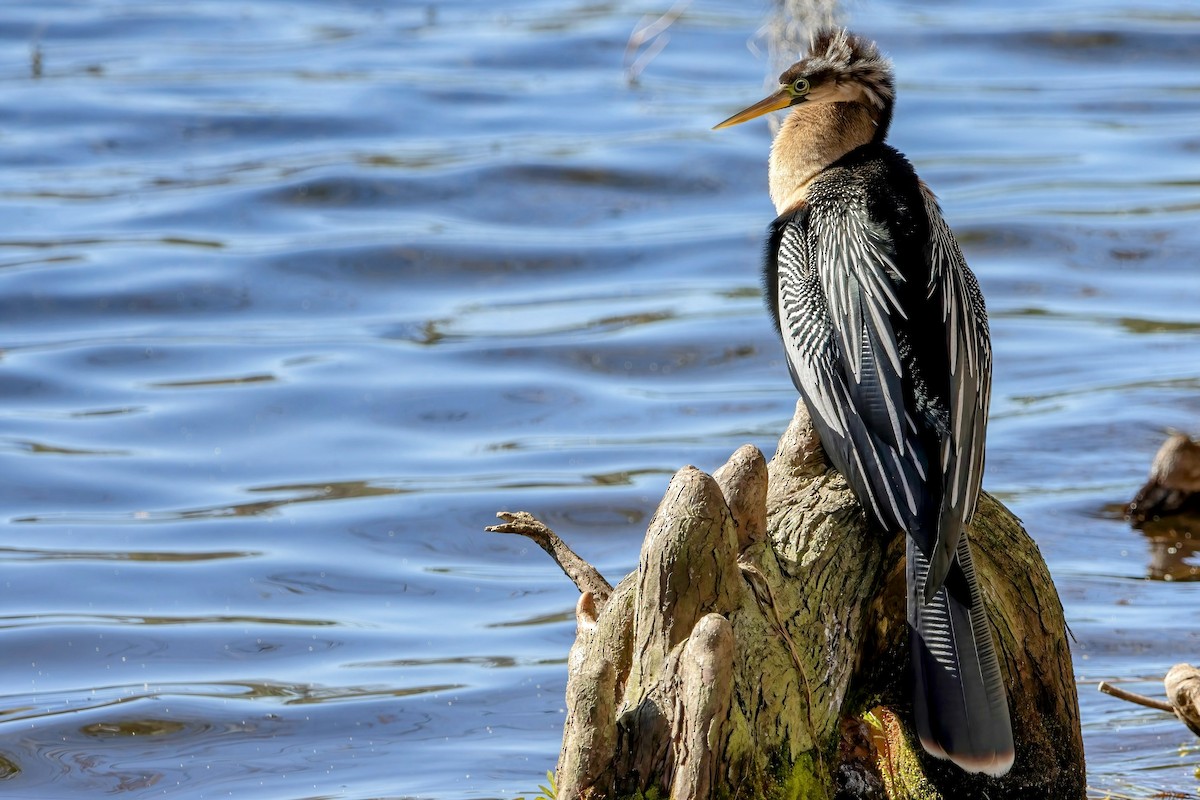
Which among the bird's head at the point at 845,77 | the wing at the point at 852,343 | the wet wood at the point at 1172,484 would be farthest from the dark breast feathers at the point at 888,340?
the wet wood at the point at 1172,484

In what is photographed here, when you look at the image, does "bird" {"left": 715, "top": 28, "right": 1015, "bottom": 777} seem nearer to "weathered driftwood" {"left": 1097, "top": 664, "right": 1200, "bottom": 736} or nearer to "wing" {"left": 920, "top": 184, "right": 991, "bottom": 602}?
"wing" {"left": 920, "top": 184, "right": 991, "bottom": 602}

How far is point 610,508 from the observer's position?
29.9ft

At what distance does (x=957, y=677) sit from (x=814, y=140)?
174 cm

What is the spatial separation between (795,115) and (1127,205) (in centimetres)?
979

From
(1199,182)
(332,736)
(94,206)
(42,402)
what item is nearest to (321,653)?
(332,736)

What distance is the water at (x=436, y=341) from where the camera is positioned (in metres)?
7.02

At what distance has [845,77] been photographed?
5258 mm

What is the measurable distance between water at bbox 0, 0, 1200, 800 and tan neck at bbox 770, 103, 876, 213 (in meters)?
2.03

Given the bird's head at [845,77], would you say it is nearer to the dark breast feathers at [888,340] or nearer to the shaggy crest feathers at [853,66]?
the shaggy crest feathers at [853,66]

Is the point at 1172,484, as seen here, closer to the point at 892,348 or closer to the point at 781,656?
the point at 892,348

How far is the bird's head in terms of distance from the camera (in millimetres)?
5258

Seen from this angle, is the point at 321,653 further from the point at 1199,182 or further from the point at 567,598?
the point at 1199,182

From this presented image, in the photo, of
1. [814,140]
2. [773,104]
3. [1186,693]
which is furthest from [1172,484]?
[1186,693]

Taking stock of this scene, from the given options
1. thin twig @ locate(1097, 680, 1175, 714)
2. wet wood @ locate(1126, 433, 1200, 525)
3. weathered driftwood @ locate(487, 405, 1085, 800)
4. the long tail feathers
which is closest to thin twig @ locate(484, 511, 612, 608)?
weathered driftwood @ locate(487, 405, 1085, 800)
